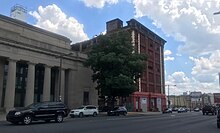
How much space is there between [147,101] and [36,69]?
39.2 metres

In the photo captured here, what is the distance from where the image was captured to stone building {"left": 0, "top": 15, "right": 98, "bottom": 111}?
147ft

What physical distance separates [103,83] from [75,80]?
739 centimetres

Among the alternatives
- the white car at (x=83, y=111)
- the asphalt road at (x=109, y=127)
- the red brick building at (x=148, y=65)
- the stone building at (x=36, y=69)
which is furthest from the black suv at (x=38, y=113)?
the red brick building at (x=148, y=65)

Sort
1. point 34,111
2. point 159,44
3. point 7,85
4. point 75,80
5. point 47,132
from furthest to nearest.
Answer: point 159,44, point 75,80, point 7,85, point 34,111, point 47,132

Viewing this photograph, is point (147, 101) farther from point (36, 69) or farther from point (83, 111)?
point (83, 111)

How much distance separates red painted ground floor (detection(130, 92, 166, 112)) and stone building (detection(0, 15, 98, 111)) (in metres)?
19.4

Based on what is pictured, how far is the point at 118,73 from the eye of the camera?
5025 centimetres

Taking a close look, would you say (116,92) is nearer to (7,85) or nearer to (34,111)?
(7,85)

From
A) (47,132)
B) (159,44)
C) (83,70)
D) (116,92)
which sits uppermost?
(159,44)

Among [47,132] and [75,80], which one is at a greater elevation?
[75,80]

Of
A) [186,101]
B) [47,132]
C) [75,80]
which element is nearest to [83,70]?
[75,80]

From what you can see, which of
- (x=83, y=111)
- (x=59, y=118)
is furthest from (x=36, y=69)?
(x=59, y=118)

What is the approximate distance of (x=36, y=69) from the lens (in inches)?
2072

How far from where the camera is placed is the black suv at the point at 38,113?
25.3 metres
